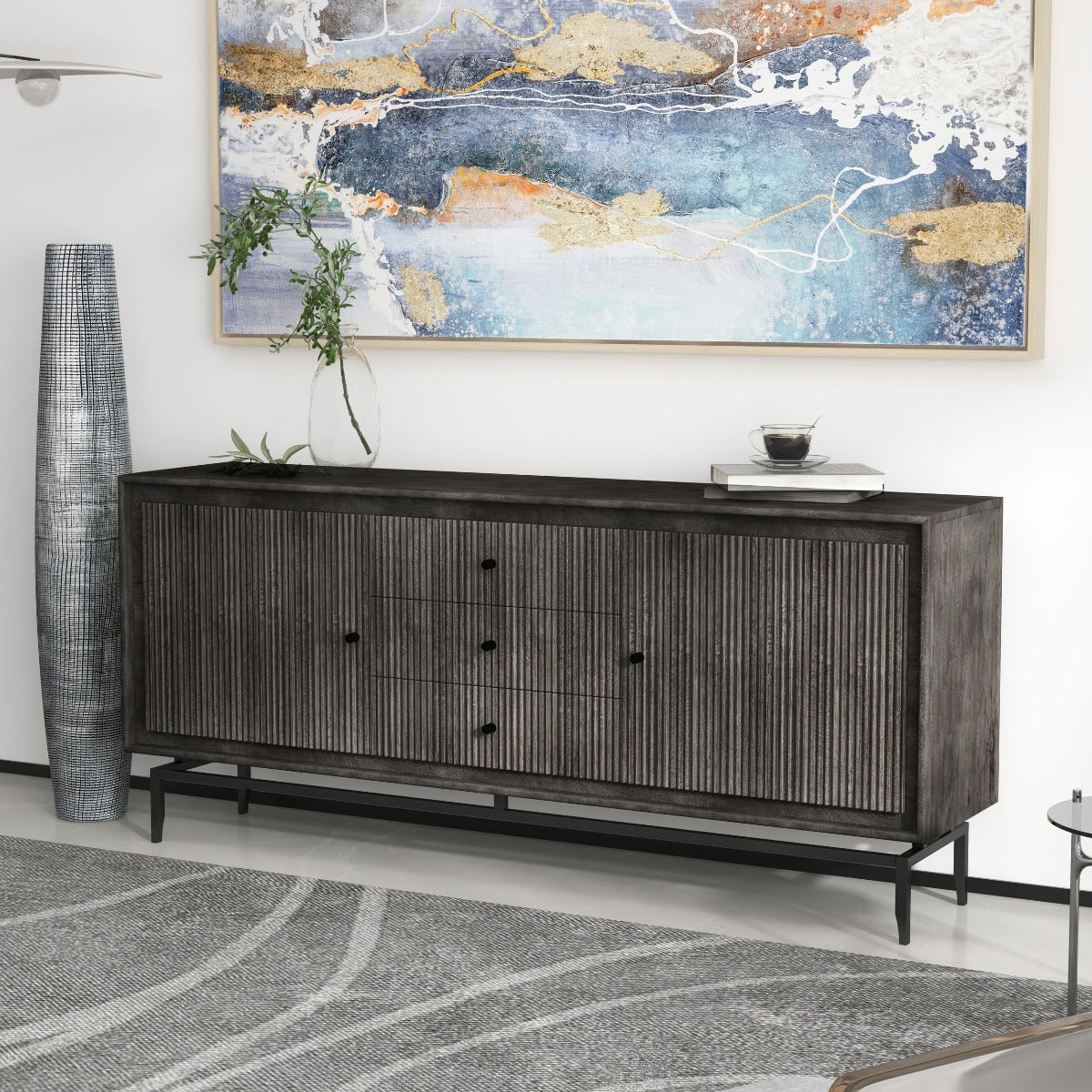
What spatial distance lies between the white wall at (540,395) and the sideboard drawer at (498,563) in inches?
19.0

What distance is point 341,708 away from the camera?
135 inches

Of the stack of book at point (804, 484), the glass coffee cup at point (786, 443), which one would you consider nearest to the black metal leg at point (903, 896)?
the stack of book at point (804, 484)

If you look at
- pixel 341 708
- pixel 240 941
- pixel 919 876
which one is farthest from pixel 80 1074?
pixel 919 876

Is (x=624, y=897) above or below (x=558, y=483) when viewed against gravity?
below

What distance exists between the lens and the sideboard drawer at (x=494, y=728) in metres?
3.21

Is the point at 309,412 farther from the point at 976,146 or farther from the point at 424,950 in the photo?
the point at 976,146

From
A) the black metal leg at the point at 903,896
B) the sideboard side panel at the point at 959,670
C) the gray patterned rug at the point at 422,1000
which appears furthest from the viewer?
the black metal leg at the point at 903,896

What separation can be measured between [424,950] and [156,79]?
7.82ft

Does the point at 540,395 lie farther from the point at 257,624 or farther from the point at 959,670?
the point at 959,670

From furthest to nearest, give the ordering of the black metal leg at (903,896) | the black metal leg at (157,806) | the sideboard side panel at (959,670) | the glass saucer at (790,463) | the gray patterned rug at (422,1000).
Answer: the black metal leg at (157,806), the glass saucer at (790,463), the black metal leg at (903,896), the sideboard side panel at (959,670), the gray patterned rug at (422,1000)

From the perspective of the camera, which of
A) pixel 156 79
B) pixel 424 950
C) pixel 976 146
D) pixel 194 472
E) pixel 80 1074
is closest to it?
pixel 80 1074

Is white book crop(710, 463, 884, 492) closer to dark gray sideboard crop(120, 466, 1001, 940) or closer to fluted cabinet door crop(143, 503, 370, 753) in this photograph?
dark gray sideboard crop(120, 466, 1001, 940)

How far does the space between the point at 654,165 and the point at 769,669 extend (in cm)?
122

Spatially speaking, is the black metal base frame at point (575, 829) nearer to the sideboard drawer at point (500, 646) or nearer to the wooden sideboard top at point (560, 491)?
the sideboard drawer at point (500, 646)
